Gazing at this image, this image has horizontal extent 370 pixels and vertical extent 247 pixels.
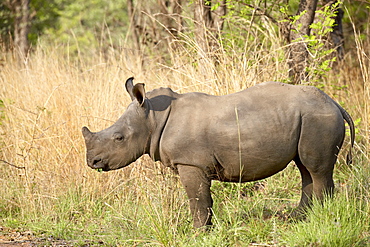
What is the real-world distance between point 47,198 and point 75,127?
1157 millimetres

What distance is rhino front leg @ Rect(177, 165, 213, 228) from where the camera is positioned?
4.11 m

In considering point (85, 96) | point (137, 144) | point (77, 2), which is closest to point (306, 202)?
point (137, 144)

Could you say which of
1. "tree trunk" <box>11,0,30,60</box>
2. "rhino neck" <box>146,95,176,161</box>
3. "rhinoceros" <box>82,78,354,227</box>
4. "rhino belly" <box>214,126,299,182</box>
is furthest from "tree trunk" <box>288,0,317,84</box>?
"tree trunk" <box>11,0,30,60</box>

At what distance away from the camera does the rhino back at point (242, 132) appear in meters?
4.07

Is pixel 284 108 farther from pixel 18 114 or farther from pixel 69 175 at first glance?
pixel 18 114

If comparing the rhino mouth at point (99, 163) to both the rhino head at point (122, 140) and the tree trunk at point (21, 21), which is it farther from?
the tree trunk at point (21, 21)

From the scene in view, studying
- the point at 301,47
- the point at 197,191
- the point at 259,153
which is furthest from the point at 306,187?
the point at 301,47

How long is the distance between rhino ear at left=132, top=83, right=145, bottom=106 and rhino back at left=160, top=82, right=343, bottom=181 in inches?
10.9

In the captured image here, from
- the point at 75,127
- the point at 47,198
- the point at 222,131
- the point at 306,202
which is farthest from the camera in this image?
the point at 75,127

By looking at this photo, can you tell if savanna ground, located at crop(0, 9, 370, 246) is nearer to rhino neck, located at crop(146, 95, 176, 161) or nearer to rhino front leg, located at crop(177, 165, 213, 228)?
rhino front leg, located at crop(177, 165, 213, 228)

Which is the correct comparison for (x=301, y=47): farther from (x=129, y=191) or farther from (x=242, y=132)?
(x=242, y=132)

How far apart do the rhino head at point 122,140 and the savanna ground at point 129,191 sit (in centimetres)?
47

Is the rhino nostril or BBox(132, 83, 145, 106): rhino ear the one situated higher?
BBox(132, 83, 145, 106): rhino ear

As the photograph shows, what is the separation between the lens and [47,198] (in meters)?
5.55
